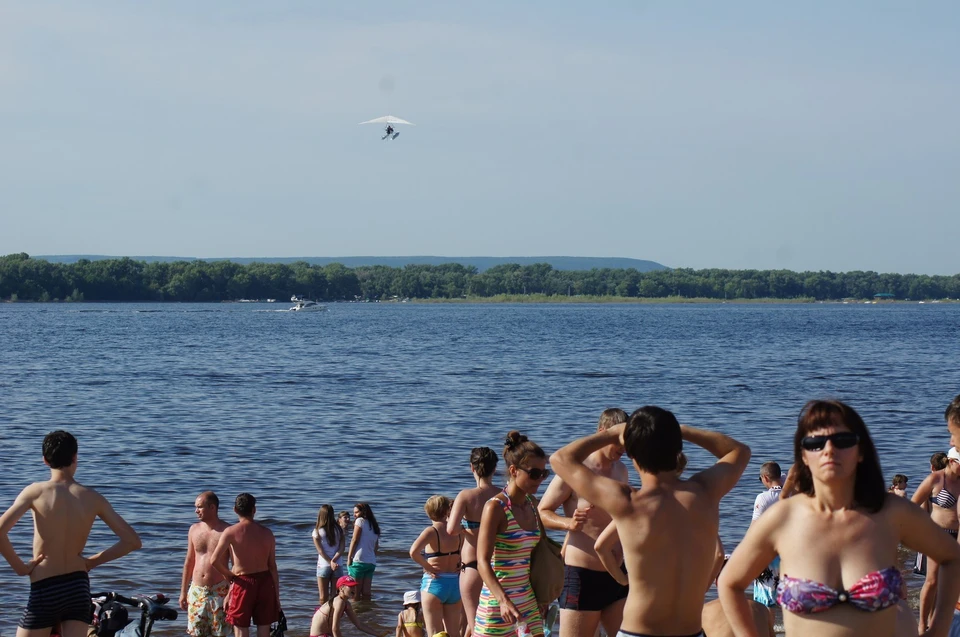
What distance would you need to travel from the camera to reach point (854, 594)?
Result: 12.8 feet

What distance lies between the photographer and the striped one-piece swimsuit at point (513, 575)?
6465 millimetres

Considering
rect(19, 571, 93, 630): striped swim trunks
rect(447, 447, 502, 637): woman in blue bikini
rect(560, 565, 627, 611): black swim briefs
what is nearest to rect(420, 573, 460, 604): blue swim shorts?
rect(447, 447, 502, 637): woman in blue bikini

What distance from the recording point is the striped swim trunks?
7.24 meters

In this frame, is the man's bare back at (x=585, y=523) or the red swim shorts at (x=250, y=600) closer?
the man's bare back at (x=585, y=523)

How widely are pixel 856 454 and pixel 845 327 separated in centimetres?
12351

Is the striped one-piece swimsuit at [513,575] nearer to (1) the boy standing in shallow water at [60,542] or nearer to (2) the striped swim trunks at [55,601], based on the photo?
(1) the boy standing in shallow water at [60,542]

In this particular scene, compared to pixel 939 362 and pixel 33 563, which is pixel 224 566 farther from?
pixel 939 362

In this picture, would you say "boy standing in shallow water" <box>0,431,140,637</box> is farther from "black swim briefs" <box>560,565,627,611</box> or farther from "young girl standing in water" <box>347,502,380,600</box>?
"young girl standing in water" <box>347,502,380,600</box>

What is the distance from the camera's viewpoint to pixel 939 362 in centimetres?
6419

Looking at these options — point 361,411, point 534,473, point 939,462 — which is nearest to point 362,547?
point 939,462

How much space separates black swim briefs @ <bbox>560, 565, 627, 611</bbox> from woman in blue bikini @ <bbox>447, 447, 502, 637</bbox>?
1.17 metres

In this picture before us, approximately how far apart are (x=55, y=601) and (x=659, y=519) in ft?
14.1

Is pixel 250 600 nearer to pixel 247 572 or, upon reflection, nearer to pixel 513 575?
pixel 247 572

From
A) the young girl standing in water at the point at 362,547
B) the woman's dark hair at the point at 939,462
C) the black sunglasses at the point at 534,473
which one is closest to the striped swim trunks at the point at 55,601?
the black sunglasses at the point at 534,473
